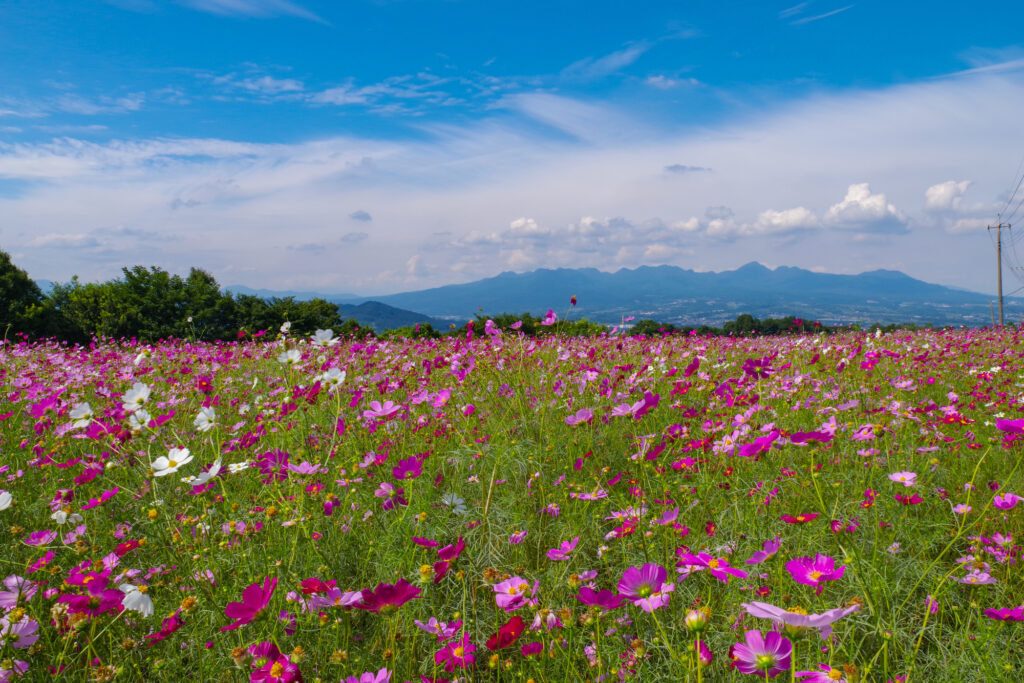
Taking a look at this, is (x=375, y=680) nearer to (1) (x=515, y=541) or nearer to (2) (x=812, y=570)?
(1) (x=515, y=541)

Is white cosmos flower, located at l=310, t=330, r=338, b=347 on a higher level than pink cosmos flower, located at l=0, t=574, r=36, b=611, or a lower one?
higher

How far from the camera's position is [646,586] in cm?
108

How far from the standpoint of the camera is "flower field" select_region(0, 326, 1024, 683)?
1172 mm

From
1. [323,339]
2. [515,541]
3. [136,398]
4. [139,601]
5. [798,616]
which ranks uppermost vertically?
[323,339]

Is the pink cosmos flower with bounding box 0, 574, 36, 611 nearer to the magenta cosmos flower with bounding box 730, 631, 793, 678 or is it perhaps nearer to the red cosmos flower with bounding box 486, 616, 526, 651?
the red cosmos flower with bounding box 486, 616, 526, 651

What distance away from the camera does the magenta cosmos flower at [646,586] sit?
105 centimetres

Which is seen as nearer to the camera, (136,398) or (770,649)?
(770,649)

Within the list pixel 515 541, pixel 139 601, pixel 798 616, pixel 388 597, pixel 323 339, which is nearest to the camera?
pixel 798 616

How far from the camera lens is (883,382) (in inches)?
159

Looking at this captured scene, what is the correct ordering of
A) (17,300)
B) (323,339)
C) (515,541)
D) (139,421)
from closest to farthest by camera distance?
(139,421)
(515,541)
(323,339)
(17,300)

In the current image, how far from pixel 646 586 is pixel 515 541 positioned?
0.74 m

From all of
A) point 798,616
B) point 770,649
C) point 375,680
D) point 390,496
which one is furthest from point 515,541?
point 798,616

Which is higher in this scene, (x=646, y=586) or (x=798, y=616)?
(x=798, y=616)

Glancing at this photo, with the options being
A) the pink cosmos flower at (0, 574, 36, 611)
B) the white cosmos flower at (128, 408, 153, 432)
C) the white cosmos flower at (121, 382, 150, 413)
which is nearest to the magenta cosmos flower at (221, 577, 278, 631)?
the pink cosmos flower at (0, 574, 36, 611)
